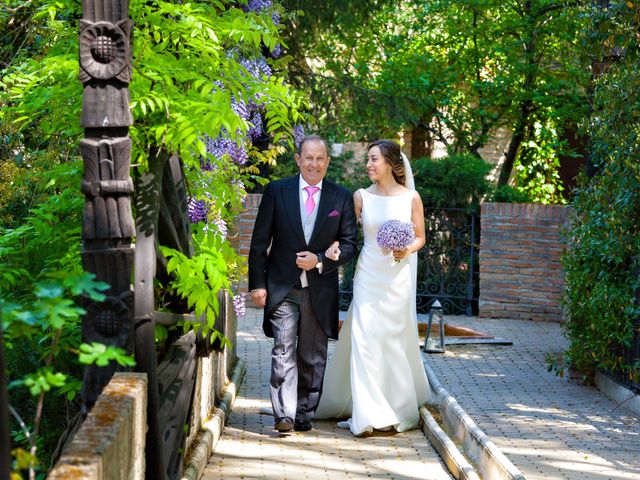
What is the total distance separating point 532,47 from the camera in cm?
2142

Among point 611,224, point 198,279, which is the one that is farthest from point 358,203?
point 198,279

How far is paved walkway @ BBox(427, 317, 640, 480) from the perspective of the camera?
757 cm

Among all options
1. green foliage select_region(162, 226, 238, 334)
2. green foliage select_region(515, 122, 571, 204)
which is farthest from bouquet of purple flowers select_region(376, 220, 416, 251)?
green foliage select_region(515, 122, 571, 204)

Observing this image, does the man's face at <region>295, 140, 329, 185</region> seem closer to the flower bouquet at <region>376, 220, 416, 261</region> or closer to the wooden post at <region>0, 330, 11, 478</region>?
the flower bouquet at <region>376, 220, 416, 261</region>

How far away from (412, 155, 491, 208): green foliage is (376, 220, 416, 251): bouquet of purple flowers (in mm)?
9200

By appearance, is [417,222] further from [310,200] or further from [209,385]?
[209,385]

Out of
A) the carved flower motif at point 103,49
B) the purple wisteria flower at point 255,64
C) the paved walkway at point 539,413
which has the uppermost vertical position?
the purple wisteria flower at point 255,64

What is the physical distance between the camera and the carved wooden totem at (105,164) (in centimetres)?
470

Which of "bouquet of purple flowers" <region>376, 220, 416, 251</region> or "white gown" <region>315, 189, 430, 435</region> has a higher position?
"bouquet of purple flowers" <region>376, 220, 416, 251</region>

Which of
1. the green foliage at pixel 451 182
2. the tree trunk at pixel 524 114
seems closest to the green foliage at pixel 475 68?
the tree trunk at pixel 524 114

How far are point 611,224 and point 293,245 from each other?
3472 mm

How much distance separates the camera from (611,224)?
10.6m

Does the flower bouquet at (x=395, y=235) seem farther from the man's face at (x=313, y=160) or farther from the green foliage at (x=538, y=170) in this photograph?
the green foliage at (x=538, y=170)

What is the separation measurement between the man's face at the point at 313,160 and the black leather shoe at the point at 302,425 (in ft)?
6.02
